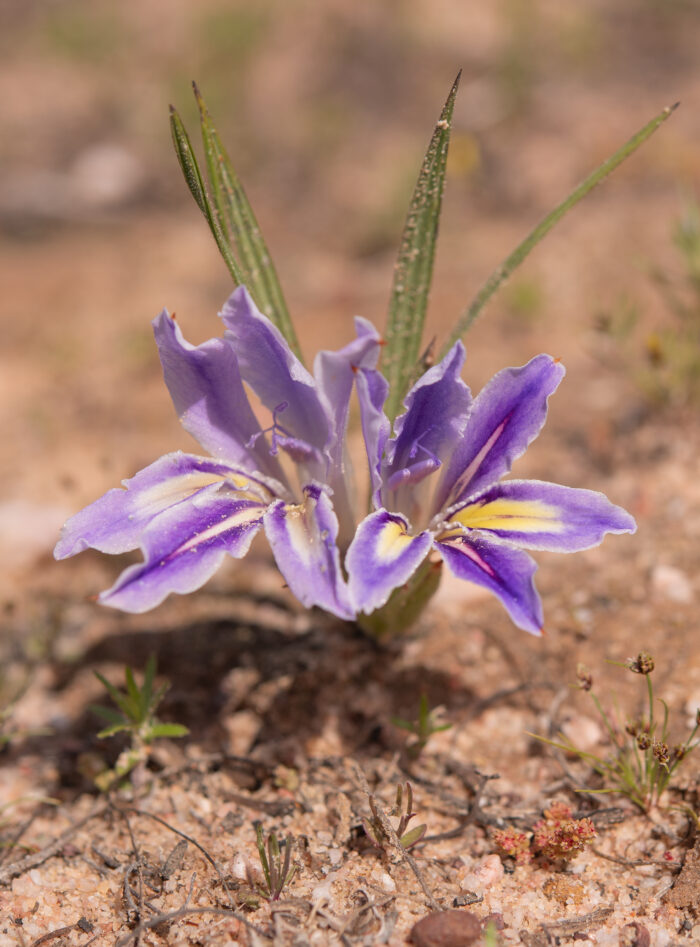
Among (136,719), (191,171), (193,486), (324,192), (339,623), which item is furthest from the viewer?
(324,192)

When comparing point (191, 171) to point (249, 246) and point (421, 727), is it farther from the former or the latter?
point (421, 727)

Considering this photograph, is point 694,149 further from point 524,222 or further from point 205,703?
point 205,703

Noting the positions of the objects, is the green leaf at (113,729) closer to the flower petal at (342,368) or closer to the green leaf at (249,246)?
the flower petal at (342,368)

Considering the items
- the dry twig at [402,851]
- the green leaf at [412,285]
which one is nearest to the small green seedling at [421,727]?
the dry twig at [402,851]

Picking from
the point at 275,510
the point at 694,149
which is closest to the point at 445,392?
the point at 275,510

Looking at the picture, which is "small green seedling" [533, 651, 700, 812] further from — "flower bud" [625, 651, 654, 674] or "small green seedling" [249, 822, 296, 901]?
"small green seedling" [249, 822, 296, 901]

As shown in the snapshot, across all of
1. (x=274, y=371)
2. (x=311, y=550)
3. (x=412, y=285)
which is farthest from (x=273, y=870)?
(x=412, y=285)
